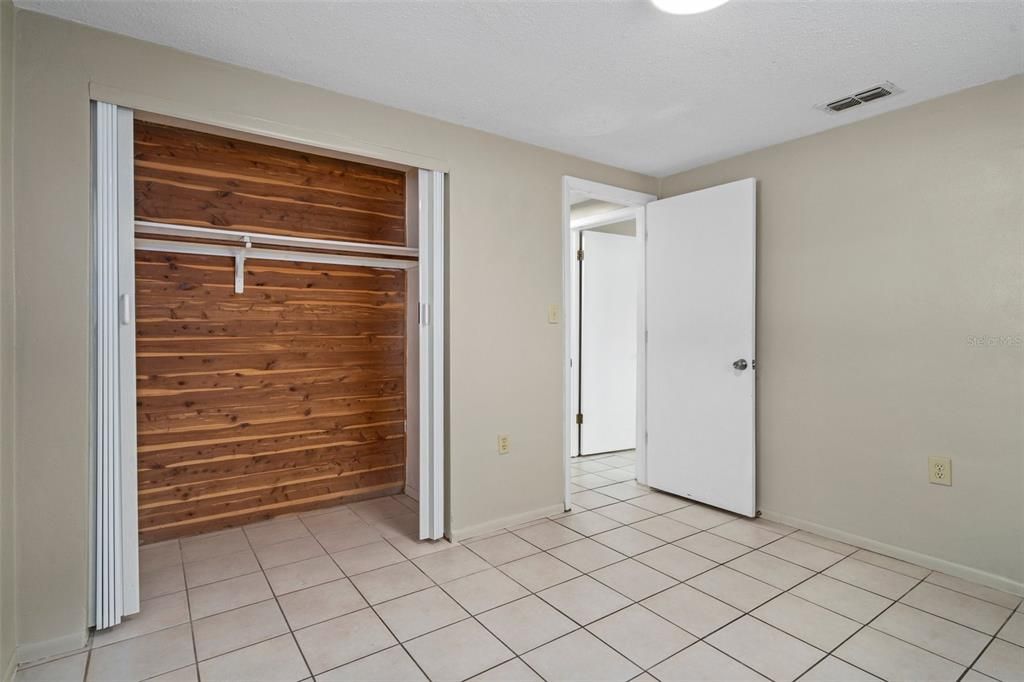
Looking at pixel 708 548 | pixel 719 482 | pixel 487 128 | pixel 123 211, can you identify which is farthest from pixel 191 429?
pixel 719 482

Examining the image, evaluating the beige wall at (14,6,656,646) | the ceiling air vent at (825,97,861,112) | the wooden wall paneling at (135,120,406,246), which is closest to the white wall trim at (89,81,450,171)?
the beige wall at (14,6,656,646)

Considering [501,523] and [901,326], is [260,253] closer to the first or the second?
[501,523]

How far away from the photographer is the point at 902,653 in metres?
1.93

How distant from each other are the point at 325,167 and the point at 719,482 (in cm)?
324

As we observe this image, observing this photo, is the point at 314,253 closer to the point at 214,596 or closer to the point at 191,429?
the point at 191,429

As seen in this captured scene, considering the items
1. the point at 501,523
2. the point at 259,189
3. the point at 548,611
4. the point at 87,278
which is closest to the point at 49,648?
the point at 87,278

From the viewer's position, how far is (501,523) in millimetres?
3154

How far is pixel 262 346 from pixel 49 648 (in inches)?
67.7

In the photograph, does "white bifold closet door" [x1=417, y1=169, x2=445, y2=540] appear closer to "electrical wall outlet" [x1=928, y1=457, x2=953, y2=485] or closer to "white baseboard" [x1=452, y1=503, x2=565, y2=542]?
"white baseboard" [x1=452, y1=503, x2=565, y2=542]

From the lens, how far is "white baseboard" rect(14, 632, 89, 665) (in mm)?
1866

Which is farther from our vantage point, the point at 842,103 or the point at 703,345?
the point at 703,345

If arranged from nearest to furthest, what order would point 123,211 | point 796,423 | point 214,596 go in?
point 123,211
point 214,596
point 796,423

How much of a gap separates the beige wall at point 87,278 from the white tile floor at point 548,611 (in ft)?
1.08

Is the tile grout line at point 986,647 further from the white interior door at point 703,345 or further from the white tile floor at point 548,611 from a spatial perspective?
the white interior door at point 703,345
